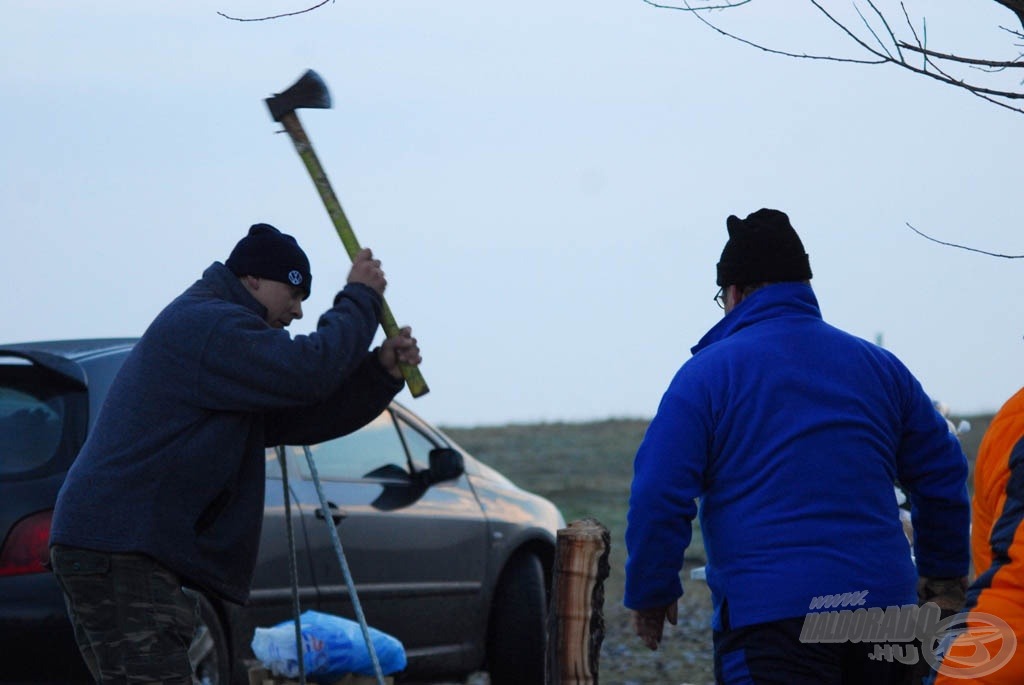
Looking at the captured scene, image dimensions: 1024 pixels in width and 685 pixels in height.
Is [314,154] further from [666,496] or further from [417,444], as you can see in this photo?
[417,444]

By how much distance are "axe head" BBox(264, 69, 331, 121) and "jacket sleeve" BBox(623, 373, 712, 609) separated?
1.58m

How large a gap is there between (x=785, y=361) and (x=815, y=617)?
0.65m

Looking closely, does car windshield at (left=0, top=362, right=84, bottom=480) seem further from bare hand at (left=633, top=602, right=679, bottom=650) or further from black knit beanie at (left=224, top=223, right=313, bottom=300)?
bare hand at (left=633, top=602, right=679, bottom=650)

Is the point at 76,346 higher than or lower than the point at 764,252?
lower

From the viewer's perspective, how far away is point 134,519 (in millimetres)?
4121

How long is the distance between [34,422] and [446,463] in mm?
2381

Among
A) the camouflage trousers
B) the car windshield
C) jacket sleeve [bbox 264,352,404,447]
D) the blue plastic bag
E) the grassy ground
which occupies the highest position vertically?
jacket sleeve [bbox 264,352,404,447]

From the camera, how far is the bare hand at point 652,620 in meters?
3.94

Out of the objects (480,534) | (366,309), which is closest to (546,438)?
(480,534)

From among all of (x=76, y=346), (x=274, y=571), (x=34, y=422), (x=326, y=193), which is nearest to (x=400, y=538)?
(x=274, y=571)

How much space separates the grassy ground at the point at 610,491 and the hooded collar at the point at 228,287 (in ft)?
17.0

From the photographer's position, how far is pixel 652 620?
3.96 meters

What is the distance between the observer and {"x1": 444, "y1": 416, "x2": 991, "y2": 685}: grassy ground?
390 inches

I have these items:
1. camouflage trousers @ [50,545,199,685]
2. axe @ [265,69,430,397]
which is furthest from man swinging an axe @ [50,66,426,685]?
axe @ [265,69,430,397]
